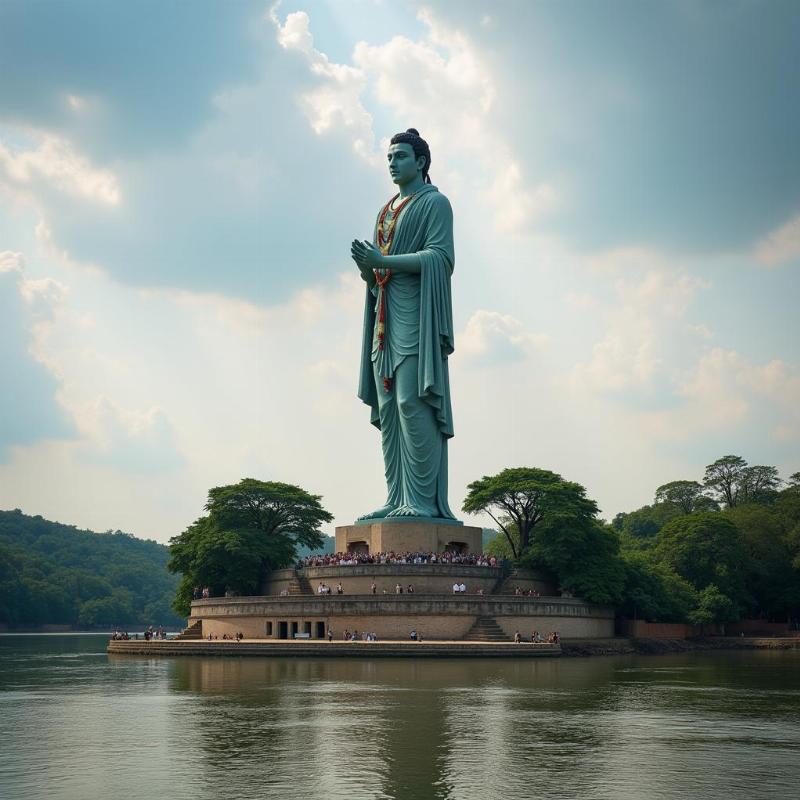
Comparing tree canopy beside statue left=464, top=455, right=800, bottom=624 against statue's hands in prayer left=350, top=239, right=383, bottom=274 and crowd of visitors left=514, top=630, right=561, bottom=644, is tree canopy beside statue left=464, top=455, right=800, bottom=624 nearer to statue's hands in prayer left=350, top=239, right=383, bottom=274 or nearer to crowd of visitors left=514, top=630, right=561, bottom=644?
crowd of visitors left=514, top=630, right=561, bottom=644

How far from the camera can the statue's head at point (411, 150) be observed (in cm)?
4334

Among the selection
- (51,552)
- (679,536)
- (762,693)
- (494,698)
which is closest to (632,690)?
(762,693)

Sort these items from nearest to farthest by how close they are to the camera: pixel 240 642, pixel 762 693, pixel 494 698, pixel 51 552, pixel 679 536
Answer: pixel 494 698, pixel 762 693, pixel 240 642, pixel 679 536, pixel 51 552

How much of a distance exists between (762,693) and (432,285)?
2399 cm

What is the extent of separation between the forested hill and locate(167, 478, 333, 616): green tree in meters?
48.5

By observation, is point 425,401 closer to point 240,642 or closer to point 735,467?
point 240,642

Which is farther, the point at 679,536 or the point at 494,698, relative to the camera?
the point at 679,536

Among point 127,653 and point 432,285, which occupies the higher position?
point 432,285

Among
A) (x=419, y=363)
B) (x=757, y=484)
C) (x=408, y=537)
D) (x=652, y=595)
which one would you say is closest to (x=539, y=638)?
(x=408, y=537)

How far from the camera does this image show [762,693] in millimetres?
21953

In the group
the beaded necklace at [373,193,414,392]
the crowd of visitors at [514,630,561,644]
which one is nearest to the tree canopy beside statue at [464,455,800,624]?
the crowd of visitors at [514,630,561,644]

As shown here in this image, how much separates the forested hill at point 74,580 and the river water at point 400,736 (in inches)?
2799

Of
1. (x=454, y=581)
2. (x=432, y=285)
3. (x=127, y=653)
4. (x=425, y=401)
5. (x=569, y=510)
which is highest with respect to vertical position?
(x=432, y=285)

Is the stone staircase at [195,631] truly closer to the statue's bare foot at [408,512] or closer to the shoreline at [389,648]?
the shoreline at [389,648]
